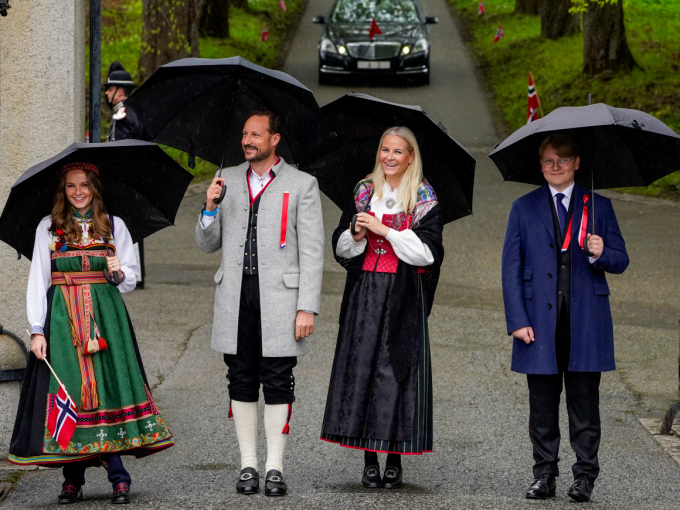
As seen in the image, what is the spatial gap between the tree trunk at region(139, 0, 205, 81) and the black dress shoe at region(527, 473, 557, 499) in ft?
45.6

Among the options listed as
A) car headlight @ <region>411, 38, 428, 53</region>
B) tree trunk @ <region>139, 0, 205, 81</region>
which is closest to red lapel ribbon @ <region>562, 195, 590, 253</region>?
tree trunk @ <region>139, 0, 205, 81</region>

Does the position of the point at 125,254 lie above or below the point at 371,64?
below

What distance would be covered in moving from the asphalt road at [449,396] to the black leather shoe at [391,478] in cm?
10

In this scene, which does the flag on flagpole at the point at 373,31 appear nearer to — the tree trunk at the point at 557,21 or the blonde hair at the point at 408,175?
the tree trunk at the point at 557,21

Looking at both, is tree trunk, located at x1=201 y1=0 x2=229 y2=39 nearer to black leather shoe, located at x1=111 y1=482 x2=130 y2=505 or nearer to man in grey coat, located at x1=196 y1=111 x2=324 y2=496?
man in grey coat, located at x1=196 y1=111 x2=324 y2=496

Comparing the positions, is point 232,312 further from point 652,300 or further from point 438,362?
point 652,300

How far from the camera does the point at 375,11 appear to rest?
22391 millimetres

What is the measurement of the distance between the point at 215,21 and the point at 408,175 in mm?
21062

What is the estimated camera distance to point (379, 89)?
73.9ft

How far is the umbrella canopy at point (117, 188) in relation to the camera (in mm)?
5328

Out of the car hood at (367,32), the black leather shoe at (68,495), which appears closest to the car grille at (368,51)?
the car hood at (367,32)

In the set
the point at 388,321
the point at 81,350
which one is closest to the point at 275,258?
the point at 388,321

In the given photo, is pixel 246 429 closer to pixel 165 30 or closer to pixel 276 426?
pixel 276 426

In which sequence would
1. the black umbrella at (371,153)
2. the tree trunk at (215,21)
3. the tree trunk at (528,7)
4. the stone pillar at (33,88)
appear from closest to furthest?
the black umbrella at (371,153), the stone pillar at (33,88), the tree trunk at (215,21), the tree trunk at (528,7)
